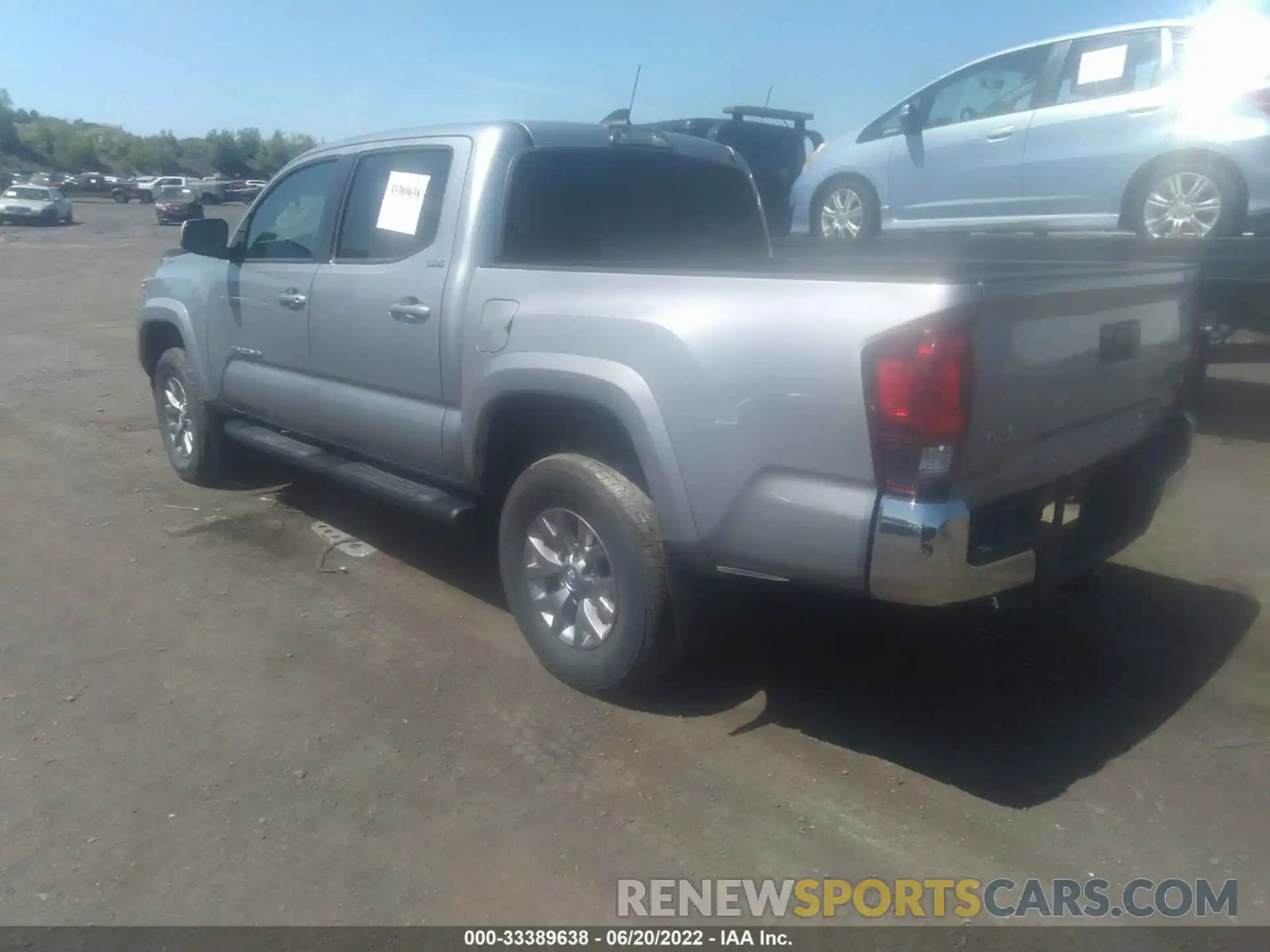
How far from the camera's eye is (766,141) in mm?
12703

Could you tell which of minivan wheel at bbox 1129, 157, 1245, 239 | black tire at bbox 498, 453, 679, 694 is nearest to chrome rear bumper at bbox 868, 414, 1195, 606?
black tire at bbox 498, 453, 679, 694

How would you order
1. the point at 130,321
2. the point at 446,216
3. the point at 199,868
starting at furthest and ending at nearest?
the point at 130,321 < the point at 446,216 < the point at 199,868

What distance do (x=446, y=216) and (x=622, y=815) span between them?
2.43 metres

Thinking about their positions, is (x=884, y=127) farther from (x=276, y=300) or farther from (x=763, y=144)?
(x=276, y=300)

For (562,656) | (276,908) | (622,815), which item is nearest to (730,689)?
(562,656)

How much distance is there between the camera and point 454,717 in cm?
379

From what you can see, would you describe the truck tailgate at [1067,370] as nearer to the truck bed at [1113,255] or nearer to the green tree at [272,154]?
the truck bed at [1113,255]

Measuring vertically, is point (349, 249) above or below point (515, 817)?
above

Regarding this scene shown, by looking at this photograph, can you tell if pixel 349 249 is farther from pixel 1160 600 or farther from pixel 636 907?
pixel 1160 600

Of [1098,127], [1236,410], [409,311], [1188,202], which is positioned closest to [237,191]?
[1098,127]

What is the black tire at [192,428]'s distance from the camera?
6.22 metres

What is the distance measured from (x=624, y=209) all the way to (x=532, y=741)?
2267 mm

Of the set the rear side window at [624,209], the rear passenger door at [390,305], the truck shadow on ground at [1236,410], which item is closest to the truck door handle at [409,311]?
the rear passenger door at [390,305]
